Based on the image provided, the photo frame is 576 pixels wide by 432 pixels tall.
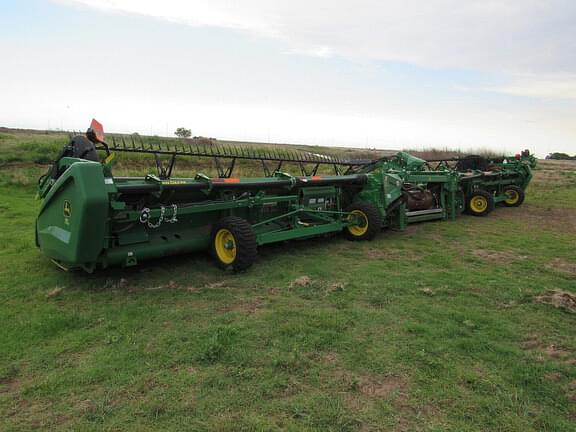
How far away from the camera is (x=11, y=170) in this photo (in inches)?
648

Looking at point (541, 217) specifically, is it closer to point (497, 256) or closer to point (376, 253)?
point (497, 256)

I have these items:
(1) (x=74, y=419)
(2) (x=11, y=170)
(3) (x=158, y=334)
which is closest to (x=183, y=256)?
(3) (x=158, y=334)

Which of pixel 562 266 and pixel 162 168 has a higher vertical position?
pixel 162 168

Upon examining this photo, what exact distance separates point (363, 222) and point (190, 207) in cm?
342

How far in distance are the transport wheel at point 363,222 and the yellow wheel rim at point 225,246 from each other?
2840 mm

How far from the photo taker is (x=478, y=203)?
37.2 feet

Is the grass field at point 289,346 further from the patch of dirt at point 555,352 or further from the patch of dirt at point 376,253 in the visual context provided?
the patch of dirt at point 376,253

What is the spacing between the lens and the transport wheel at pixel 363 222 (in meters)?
7.65

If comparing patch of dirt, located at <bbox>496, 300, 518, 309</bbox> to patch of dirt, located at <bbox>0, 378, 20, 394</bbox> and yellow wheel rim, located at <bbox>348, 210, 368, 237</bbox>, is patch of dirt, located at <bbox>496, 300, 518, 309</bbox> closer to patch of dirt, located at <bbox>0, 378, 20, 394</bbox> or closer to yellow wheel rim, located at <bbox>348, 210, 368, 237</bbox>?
yellow wheel rim, located at <bbox>348, 210, 368, 237</bbox>

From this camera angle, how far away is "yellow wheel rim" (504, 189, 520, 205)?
42.7ft

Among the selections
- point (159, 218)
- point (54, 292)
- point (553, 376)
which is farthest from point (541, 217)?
point (54, 292)

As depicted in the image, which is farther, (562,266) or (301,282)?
(562,266)

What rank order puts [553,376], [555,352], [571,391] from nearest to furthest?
[571,391]
[553,376]
[555,352]

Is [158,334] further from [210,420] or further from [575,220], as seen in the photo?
[575,220]
